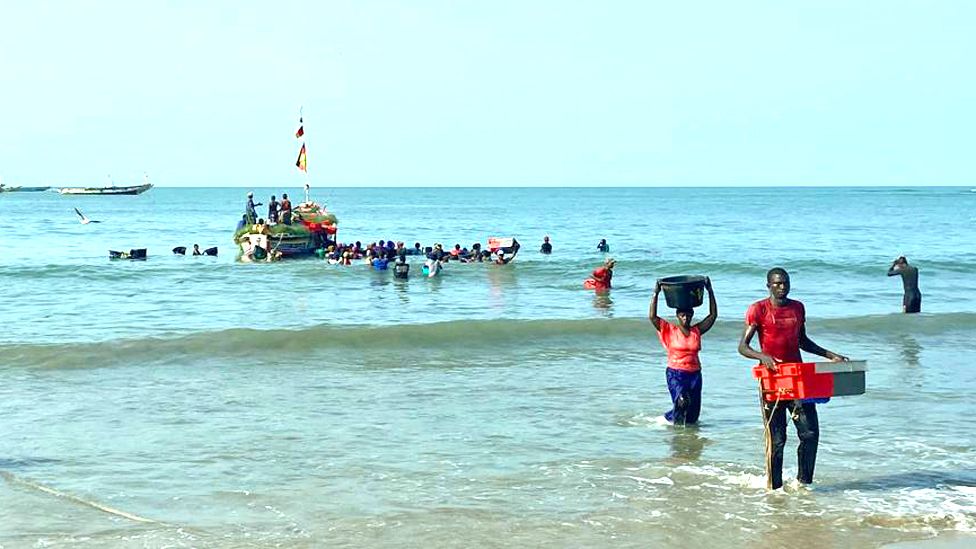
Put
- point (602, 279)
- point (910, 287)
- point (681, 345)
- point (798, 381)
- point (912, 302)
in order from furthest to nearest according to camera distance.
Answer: point (602, 279) → point (912, 302) → point (910, 287) → point (681, 345) → point (798, 381)

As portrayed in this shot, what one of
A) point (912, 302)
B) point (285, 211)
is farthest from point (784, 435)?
point (285, 211)

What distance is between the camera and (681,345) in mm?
11258

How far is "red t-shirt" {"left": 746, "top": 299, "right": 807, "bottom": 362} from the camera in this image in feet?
29.1

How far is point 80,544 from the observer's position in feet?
26.7

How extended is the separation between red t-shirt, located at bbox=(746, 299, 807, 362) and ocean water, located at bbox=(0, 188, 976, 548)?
4.25 ft

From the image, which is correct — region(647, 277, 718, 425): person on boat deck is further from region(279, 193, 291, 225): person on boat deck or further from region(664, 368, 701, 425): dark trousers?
region(279, 193, 291, 225): person on boat deck

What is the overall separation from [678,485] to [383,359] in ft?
29.2

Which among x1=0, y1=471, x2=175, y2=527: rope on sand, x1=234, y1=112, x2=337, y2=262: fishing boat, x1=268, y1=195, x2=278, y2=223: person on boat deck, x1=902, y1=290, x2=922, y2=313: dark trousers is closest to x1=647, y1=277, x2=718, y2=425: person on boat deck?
x1=0, y1=471, x2=175, y2=527: rope on sand

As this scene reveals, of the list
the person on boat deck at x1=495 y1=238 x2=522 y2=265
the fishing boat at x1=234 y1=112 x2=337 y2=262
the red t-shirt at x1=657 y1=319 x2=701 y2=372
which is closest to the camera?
the red t-shirt at x1=657 y1=319 x2=701 y2=372

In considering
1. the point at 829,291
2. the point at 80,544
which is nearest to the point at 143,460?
the point at 80,544

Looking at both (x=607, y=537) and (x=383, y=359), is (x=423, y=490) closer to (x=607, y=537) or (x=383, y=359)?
(x=607, y=537)

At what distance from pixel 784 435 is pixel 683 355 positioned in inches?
92.0

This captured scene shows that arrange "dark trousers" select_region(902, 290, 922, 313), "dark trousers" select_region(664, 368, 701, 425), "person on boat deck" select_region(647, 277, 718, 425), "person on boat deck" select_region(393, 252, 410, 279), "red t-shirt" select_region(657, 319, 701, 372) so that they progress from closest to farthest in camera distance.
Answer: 1. "person on boat deck" select_region(647, 277, 718, 425)
2. "red t-shirt" select_region(657, 319, 701, 372)
3. "dark trousers" select_region(664, 368, 701, 425)
4. "dark trousers" select_region(902, 290, 922, 313)
5. "person on boat deck" select_region(393, 252, 410, 279)
